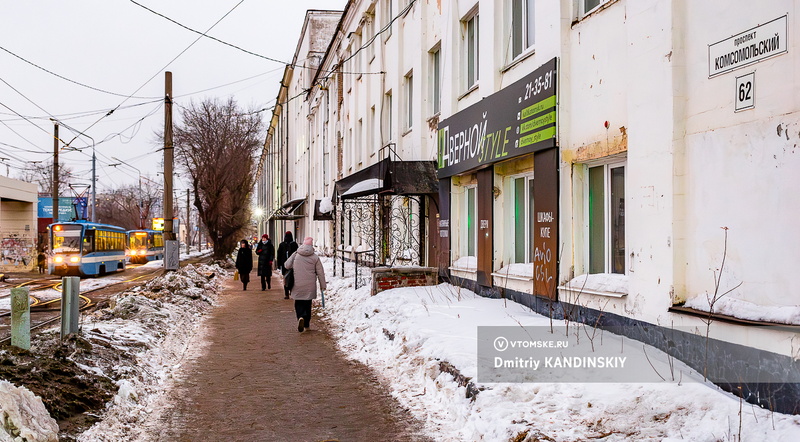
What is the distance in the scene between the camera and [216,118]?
41.0m

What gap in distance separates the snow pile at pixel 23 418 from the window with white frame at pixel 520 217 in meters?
7.03

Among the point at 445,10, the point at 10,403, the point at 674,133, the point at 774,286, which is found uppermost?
the point at 445,10

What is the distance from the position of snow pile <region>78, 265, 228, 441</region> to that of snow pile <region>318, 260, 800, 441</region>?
8.42 feet

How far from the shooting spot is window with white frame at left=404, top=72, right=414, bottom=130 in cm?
1747

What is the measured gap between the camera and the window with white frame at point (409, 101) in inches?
688

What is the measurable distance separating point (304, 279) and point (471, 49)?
5.64 m

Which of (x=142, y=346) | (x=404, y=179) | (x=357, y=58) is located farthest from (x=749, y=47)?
(x=357, y=58)

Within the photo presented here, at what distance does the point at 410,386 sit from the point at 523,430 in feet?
8.14

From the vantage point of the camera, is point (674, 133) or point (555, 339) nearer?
point (674, 133)

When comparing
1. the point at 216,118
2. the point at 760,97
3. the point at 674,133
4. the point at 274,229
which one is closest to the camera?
the point at 760,97

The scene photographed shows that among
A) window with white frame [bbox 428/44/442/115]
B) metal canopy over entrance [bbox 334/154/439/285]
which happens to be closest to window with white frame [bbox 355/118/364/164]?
metal canopy over entrance [bbox 334/154/439/285]

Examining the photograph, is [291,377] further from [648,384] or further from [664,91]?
[664,91]

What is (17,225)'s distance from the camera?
134 feet

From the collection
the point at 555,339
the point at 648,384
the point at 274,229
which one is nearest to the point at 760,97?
the point at 648,384
